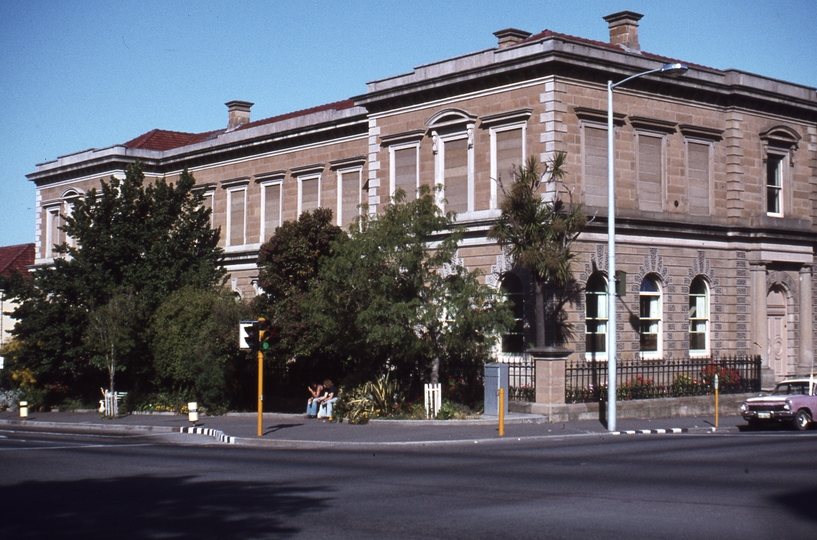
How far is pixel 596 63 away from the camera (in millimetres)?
32469

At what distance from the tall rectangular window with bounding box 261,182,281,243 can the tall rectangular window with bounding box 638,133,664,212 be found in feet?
56.6

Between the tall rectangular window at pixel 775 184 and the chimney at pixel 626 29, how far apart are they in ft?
21.9

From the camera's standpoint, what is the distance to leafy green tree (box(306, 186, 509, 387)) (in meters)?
27.7

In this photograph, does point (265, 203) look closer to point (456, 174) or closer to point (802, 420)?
point (456, 174)

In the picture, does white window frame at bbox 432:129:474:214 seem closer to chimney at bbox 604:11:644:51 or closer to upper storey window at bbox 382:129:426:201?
upper storey window at bbox 382:129:426:201

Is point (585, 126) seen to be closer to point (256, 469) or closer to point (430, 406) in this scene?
point (430, 406)

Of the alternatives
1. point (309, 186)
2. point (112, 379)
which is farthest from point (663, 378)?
point (112, 379)

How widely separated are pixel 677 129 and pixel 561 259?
915cm

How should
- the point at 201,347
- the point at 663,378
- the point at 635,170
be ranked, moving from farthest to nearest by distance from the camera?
1. the point at 201,347
2. the point at 635,170
3. the point at 663,378

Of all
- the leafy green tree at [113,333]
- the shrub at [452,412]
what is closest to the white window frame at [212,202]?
the leafy green tree at [113,333]

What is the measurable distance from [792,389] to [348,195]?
20.3 m

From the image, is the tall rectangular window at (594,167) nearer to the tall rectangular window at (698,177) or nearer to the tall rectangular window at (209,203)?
the tall rectangular window at (698,177)

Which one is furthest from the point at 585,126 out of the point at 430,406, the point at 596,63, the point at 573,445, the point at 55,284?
the point at 55,284

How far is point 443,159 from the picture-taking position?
3503 cm
